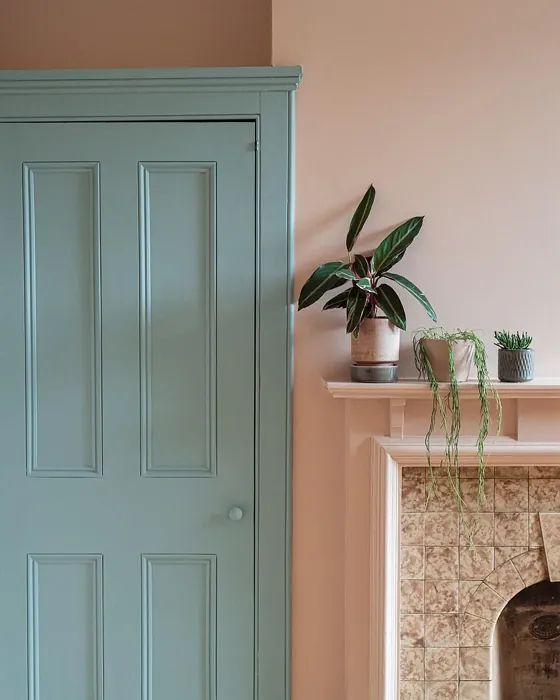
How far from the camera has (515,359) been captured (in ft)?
5.20

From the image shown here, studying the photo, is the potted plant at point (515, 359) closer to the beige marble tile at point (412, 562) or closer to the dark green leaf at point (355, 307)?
the dark green leaf at point (355, 307)

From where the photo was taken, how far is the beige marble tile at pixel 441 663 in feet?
5.58

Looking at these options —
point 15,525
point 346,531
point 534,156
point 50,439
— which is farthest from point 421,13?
point 15,525

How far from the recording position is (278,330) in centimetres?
170

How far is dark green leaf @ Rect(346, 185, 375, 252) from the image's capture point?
1.65 metres

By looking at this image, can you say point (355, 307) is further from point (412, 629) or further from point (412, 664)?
Result: point (412, 664)

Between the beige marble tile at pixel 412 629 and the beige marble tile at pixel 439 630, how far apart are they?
14 mm

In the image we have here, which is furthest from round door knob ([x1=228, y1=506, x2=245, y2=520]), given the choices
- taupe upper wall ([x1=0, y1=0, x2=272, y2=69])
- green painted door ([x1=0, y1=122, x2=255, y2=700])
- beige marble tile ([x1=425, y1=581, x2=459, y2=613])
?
taupe upper wall ([x1=0, y1=0, x2=272, y2=69])

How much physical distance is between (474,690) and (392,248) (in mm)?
1247

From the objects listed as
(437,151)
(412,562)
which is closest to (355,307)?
(437,151)

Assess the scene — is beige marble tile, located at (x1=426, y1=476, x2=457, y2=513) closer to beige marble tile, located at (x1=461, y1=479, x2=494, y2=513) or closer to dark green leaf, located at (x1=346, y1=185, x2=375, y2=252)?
beige marble tile, located at (x1=461, y1=479, x2=494, y2=513)

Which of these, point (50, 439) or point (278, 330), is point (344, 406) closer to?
point (278, 330)

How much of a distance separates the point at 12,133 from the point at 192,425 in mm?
960

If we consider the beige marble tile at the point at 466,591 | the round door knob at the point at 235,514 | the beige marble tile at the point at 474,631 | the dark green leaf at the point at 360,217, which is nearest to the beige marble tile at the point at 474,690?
the beige marble tile at the point at 474,631
